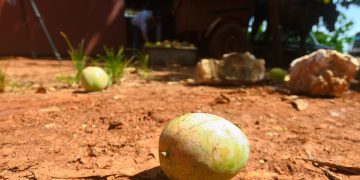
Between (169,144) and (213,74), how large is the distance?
401cm

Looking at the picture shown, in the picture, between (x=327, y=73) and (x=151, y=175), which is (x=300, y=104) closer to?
(x=327, y=73)

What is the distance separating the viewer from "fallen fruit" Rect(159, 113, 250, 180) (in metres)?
2.00

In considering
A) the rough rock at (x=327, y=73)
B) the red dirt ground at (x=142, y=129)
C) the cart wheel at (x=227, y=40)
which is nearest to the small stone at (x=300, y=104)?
the red dirt ground at (x=142, y=129)

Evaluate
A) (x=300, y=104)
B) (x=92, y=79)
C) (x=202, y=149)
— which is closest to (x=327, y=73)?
(x=300, y=104)

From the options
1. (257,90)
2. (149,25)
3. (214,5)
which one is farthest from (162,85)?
(149,25)

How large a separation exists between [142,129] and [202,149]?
54.2 inches

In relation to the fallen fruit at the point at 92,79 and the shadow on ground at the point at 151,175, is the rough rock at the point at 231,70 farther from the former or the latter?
the shadow on ground at the point at 151,175

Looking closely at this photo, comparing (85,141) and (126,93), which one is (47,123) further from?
(126,93)

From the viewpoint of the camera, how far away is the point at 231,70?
6.09 m

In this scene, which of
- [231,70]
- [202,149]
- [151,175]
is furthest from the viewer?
[231,70]

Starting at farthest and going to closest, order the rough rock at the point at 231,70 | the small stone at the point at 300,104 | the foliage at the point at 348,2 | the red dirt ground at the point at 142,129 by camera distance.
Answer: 1. the foliage at the point at 348,2
2. the rough rock at the point at 231,70
3. the small stone at the point at 300,104
4. the red dirt ground at the point at 142,129

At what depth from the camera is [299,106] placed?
13.8 feet

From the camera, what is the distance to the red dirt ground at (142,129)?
2.53 metres

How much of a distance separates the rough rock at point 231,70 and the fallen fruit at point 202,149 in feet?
12.7
